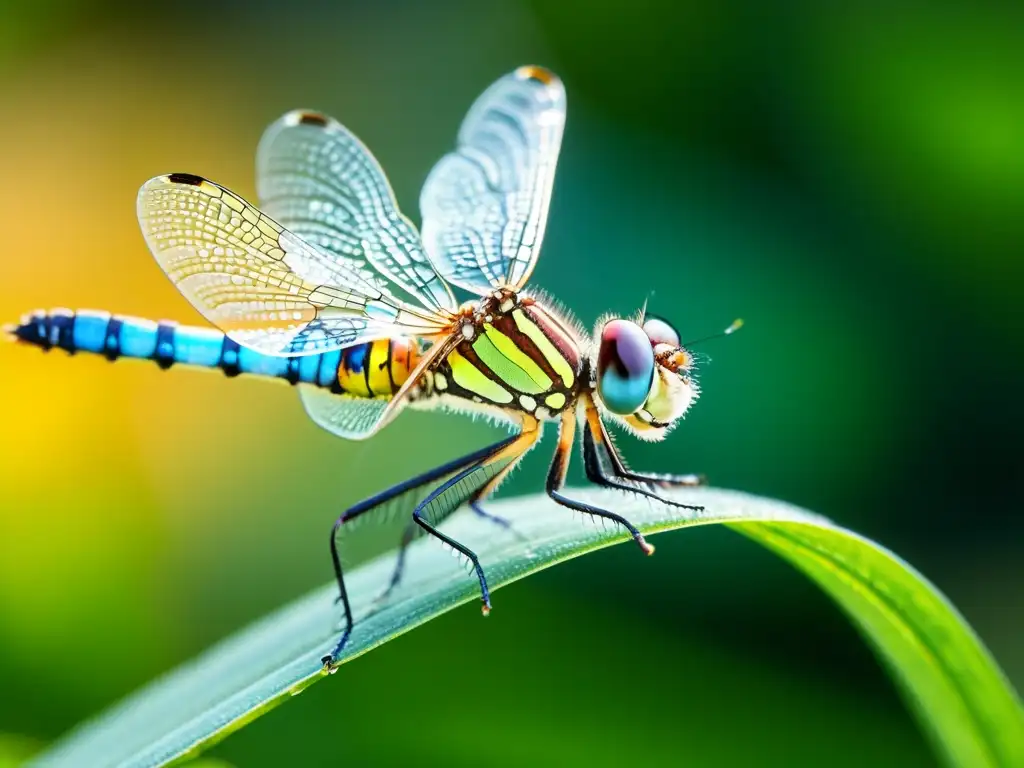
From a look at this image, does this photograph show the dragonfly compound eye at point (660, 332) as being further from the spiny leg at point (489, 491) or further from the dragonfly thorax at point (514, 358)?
the spiny leg at point (489, 491)

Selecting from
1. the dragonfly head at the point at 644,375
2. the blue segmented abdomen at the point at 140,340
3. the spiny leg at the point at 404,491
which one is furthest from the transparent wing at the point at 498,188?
the blue segmented abdomen at the point at 140,340

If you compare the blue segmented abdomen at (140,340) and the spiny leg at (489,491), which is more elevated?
the blue segmented abdomen at (140,340)

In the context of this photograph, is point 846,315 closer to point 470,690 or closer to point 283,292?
point 470,690

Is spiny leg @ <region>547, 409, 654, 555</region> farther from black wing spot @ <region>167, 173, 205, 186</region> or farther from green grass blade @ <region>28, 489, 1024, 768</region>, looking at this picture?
black wing spot @ <region>167, 173, 205, 186</region>

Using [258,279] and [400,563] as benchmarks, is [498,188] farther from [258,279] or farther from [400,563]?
[400,563]

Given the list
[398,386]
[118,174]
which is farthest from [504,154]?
[118,174]

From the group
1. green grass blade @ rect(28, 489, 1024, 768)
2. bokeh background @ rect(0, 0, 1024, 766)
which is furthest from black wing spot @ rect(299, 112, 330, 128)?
green grass blade @ rect(28, 489, 1024, 768)
